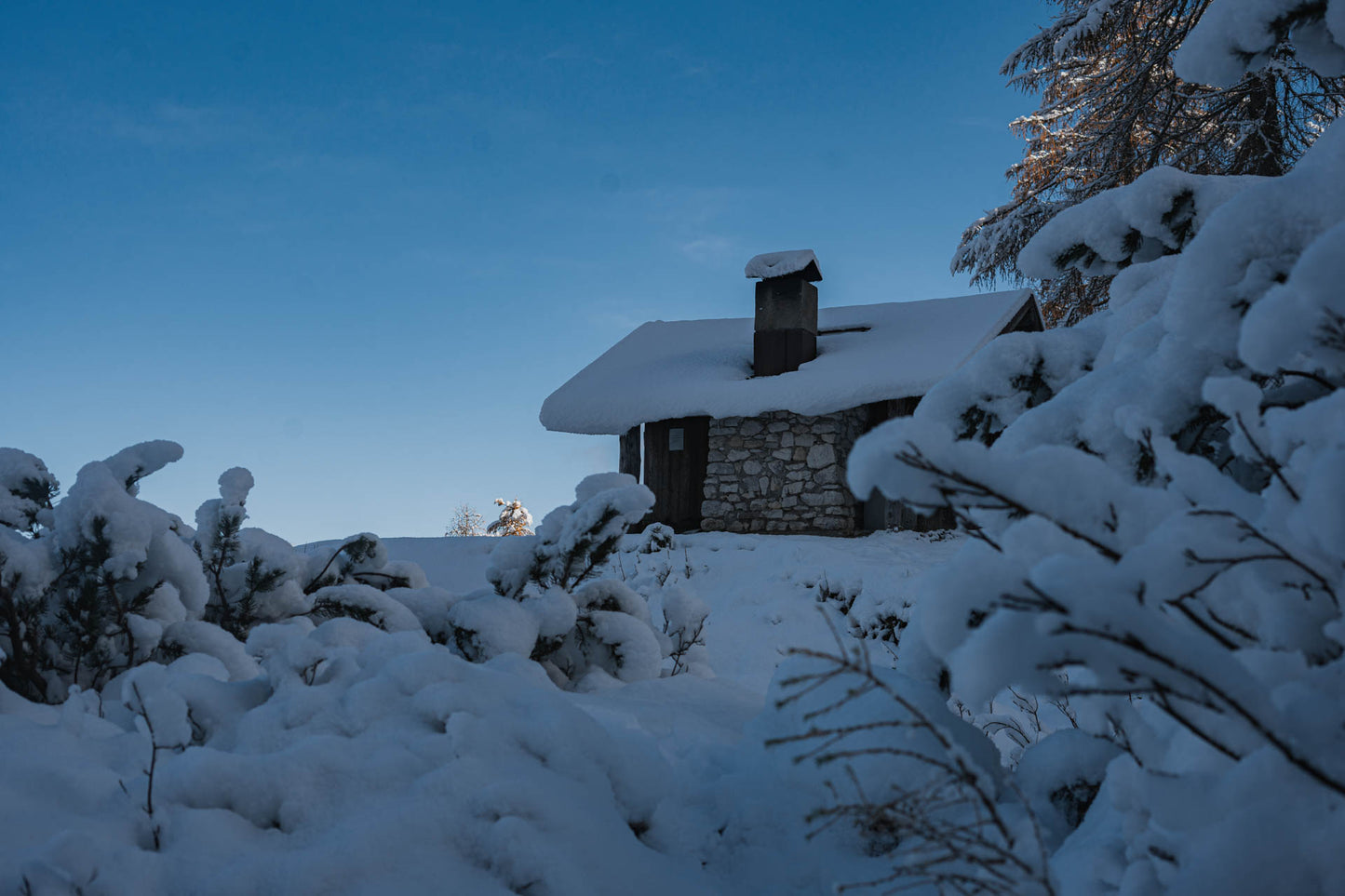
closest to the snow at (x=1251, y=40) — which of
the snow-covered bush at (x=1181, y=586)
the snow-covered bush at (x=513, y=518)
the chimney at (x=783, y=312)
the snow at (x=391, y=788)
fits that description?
the snow-covered bush at (x=1181, y=586)

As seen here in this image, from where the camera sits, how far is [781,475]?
1241 centimetres

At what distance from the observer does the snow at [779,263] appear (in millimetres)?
13156

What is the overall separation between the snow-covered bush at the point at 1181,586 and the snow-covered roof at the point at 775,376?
9.92 m

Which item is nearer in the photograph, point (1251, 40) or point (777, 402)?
point (1251, 40)

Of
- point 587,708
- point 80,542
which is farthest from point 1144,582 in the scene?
point 80,542

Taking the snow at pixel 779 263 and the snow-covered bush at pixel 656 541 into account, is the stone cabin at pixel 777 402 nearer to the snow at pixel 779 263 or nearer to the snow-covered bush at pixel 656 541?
the snow at pixel 779 263

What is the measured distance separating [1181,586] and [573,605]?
101 inches

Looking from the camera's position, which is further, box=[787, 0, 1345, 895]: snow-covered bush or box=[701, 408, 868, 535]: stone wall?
box=[701, 408, 868, 535]: stone wall

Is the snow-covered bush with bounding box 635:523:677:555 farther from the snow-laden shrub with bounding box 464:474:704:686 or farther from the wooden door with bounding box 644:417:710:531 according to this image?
the snow-laden shrub with bounding box 464:474:704:686

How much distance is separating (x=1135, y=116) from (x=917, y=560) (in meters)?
6.11

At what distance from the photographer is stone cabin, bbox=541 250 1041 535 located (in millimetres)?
12039

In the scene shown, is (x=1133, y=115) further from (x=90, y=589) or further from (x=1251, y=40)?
(x=90, y=589)

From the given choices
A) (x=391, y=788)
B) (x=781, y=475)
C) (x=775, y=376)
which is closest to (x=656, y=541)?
(x=781, y=475)

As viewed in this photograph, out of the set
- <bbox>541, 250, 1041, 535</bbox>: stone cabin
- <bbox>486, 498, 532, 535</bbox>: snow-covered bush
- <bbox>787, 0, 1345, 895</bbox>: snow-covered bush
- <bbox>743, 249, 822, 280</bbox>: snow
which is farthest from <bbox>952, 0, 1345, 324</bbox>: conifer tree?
<bbox>486, 498, 532, 535</bbox>: snow-covered bush
